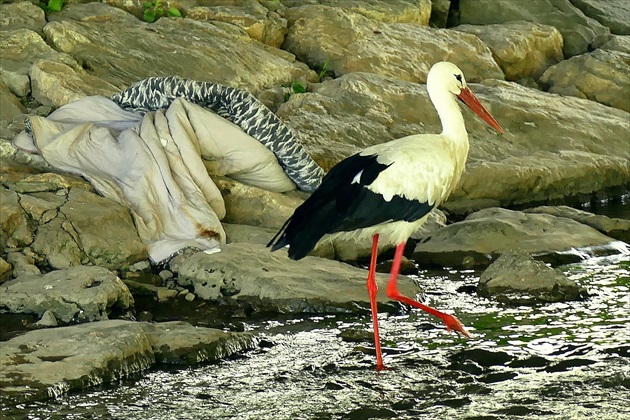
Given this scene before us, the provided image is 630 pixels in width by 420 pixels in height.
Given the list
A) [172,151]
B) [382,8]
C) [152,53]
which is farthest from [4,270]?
[382,8]

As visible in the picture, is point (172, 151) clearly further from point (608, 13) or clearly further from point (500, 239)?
point (608, 13)

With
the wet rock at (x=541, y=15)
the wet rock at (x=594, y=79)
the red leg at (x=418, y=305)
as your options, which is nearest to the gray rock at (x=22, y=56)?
the red leg at (x=418, y=305)

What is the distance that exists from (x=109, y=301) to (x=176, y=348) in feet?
2.57

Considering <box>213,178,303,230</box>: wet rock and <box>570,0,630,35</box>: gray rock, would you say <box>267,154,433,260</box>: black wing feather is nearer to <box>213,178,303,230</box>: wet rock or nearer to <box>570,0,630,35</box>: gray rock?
<box>213,178,303,230</box>: wet rock

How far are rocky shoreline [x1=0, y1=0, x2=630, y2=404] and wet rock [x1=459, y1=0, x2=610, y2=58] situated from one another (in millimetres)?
19

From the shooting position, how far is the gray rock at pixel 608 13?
13.5m

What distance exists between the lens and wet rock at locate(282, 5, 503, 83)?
1126 cm

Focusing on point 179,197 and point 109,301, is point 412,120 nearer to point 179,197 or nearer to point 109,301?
point 179,197

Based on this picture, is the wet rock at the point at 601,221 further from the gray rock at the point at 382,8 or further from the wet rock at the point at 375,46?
the gray rock at the point at 382,8

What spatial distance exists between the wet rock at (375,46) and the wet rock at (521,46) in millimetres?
344

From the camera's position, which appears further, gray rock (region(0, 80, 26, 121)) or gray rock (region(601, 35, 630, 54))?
gray rock (region(601, 35, 630, 54))

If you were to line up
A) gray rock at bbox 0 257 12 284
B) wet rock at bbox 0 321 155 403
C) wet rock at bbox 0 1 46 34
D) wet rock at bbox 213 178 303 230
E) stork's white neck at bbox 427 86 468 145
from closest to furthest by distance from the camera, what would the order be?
wet rock at bbox 0 321 155 403 → stork's white neck at bbox 427 86 468 145 → gray rock at bbox 0 257 12 284 → wet rock at bbox 213 178 303 230 → wet rock at bbox 0 1 46 34

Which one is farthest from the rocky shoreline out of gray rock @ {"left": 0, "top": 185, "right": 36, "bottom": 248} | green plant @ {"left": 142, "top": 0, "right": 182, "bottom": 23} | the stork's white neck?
the stork's white neck

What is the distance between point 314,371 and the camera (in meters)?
5.72
